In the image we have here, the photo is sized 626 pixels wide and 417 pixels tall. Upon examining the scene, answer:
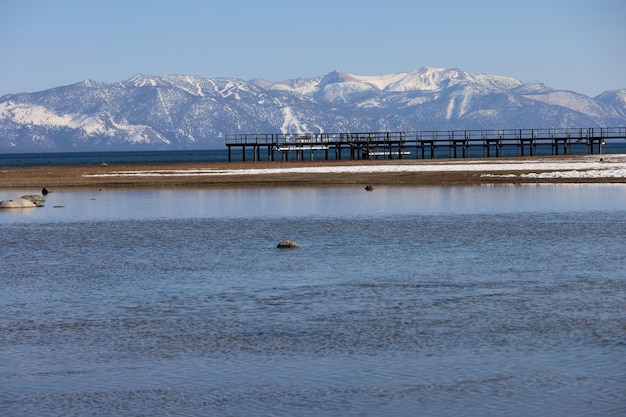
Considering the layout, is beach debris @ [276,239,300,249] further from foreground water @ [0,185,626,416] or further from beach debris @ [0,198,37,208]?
beach debris @ [0,198,37,208]

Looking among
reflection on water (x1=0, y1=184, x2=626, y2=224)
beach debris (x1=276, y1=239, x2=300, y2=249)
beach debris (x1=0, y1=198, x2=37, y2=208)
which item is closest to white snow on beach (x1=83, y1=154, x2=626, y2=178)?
reflection on water (x1=0, y1=184, x2=626, y2=224)

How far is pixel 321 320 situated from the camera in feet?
57.7

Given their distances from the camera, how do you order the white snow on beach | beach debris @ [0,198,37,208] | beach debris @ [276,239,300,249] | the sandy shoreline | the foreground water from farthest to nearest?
1. the white snow on beach
2. the sandy shoreline
3. beach debris @ [0,198,37,208]
4. beach debris @ [276,239,300,249]
5. the foreground water

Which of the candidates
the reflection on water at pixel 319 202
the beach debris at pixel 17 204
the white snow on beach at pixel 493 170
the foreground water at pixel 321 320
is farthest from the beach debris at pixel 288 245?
the white snow on beach at pixel 493 170

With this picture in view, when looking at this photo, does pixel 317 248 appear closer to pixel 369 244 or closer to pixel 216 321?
pixel 369 244

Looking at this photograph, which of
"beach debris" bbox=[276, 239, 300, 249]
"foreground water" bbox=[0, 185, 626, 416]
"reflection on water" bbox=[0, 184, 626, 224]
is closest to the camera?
"foreground water" bbox=[0, 185, 626, 416]

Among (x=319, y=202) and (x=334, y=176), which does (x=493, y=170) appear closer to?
(x=334, y=176)

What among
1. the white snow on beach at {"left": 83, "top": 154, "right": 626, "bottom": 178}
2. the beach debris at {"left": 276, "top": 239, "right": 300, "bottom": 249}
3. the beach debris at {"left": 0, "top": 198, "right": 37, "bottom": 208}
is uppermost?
the beach debris at {"left": 276, "top": 239, "right": 300, "bottom": 249}

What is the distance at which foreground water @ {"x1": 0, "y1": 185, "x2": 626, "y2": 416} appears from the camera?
1303 cm

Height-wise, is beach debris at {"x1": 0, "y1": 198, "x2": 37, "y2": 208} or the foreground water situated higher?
the foreground water

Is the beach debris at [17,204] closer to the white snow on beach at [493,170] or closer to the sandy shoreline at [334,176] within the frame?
the sandy shoreline at [334,176]

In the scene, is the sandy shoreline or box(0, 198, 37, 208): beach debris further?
the sandy shoreline

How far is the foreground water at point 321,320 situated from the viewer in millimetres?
13031

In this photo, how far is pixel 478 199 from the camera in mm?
46000
